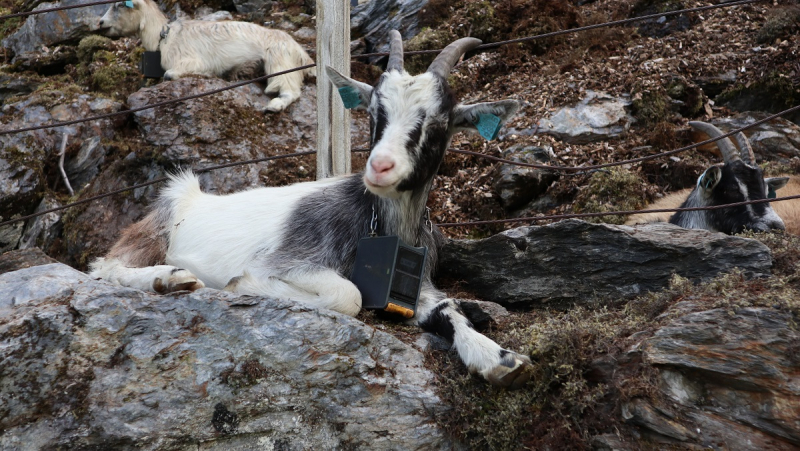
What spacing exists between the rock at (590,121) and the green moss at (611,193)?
630 millimetres

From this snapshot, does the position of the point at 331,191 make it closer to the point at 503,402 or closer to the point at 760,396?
the point at 503,402

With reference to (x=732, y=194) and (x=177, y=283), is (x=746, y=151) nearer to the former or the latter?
(x=732, y=194)

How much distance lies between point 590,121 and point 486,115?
13.5 ft

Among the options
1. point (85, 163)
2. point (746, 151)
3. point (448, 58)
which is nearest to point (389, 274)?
point (448, 58)

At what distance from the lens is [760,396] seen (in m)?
2.54

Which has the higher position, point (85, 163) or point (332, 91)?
point (332, 91)

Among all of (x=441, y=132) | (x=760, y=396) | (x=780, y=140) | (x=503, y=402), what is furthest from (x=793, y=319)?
(x=780, y=140)

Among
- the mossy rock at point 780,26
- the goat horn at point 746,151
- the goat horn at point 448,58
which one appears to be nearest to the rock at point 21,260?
the goat horn at point 448,58

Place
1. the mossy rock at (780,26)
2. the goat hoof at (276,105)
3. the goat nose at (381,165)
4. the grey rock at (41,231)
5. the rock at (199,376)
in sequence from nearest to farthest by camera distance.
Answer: the rock at (199,376)
the goat nose at (381,165)
the grey rock at (41,231)
the goat hoof at (276,105)
the mossy rock at (780,26)

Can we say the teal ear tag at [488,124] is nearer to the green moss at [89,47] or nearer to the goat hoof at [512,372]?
the goat hoof at [512,372]

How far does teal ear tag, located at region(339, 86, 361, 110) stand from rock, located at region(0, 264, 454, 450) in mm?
1527

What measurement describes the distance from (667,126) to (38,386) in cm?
669

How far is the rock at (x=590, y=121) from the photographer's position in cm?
727

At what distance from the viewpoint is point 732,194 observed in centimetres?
607
